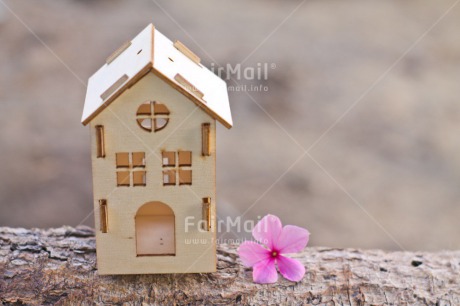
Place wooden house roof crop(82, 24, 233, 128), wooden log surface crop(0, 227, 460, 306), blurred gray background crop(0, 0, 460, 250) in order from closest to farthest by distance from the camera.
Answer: wooden house roof crop(82, 24, 233, 128)
wooden log surface crop(0, 227, 460, 306)
blurred gray background crop(0, 0, 460, 250)

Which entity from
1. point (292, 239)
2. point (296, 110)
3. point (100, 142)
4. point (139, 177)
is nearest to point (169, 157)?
point (139, 177)

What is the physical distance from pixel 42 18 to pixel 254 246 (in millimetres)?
1377

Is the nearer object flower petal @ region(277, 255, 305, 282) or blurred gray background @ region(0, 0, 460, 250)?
flower petal @ region(277, 255, 305, 282)

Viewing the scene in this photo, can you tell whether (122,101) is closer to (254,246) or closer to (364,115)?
(254,246)

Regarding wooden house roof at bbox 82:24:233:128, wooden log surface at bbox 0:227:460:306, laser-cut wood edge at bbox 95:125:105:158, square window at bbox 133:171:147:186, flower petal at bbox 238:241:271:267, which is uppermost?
wooden house roof at bbox 82:24:233:128

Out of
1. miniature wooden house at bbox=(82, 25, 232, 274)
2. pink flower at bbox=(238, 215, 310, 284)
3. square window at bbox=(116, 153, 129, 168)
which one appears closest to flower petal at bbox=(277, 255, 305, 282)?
pink flower at bbox=(238, 215, 310, 284)

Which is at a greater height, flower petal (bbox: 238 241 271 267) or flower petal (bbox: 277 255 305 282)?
flower petal (bbox: 238 241 271 267)

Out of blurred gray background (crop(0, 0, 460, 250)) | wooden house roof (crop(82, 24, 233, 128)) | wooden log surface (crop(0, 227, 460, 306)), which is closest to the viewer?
wooden house roof (crop(82, 24, 233, 128))

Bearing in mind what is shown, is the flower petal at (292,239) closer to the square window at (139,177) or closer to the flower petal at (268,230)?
the flower petal at (268,230)

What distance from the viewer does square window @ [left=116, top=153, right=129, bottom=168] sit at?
132 cm

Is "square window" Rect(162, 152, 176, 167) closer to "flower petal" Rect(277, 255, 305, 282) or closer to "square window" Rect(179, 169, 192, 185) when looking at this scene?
"square window" Rect(179, 169, 192, 185)

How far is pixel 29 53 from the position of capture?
2418 mm

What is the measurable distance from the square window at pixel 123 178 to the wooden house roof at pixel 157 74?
13 cm

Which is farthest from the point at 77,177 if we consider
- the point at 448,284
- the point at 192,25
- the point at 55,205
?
the point at 448,284
